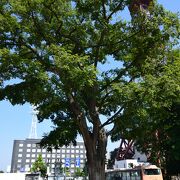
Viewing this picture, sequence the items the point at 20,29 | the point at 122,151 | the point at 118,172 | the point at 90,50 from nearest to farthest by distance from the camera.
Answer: the point at 20,29 < the point at 90,50 < the point at 118,172 < the point at 122,151

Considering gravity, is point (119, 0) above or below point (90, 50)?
above

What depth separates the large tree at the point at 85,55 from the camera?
14.0 metres

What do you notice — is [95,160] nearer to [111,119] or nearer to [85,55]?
[111,119]

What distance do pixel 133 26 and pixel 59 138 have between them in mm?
7904

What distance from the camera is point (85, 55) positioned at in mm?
15008

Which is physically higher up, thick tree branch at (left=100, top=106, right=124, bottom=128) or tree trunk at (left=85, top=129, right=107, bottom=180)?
thick tree branch at (left=100, top=106, right=124, bottom=128)

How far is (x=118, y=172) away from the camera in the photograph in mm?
45781

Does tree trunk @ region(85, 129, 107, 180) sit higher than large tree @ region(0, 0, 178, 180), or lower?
lower

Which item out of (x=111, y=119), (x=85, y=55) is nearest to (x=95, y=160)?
(x=111, y=119)

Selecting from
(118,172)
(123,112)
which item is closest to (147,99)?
(123,112)

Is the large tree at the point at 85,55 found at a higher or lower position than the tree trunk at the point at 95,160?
higher

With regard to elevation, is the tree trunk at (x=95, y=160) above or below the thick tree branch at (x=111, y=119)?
below

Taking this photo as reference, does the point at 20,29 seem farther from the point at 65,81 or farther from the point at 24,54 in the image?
the point at 65,81

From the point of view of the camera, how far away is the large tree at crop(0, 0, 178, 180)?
14047mm
